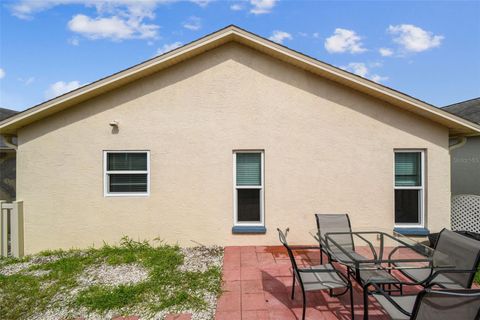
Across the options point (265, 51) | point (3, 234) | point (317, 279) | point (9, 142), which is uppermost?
point (265, 51)

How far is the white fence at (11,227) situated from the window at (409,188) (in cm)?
993

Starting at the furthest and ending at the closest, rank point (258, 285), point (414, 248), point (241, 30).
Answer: point (241, 30) < point (258, 285) < point (414, 248)

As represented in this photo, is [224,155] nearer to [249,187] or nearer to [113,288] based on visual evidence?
[249,187]

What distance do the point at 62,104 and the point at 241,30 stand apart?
4.98 m

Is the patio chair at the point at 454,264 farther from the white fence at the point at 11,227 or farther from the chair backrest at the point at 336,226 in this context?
the white fence at the point at 11,227

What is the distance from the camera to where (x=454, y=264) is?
3.63m

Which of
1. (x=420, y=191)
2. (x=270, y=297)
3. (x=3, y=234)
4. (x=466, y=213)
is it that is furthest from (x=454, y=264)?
(x=3, y=234)

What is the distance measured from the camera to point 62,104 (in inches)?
254

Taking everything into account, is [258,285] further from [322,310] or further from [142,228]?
[142,228]

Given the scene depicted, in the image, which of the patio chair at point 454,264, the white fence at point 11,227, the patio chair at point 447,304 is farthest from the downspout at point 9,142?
the patio chair at point 454,264

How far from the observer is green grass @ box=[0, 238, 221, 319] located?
13.5 feet

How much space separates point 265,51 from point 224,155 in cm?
295

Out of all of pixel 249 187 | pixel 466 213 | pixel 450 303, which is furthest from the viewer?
pixel 466 213

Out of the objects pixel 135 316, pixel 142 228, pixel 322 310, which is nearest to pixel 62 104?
pixel 142 228
